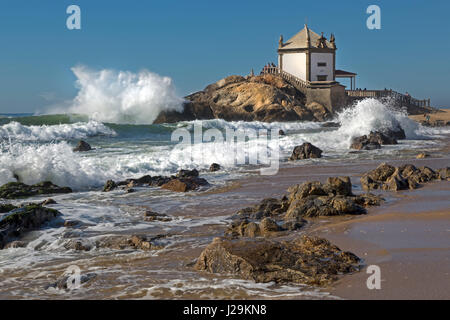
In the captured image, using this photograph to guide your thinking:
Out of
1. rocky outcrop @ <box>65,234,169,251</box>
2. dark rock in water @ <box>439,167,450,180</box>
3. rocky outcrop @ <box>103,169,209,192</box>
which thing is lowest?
rocky outcrop @ <box>65,234,169,251</box>

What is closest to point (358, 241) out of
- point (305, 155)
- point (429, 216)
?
point (429, 216)

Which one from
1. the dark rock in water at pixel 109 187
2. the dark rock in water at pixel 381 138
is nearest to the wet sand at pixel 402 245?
the dark rock in water at pixel 109 187

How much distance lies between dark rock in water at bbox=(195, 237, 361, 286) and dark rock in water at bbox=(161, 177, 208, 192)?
517 centimetres

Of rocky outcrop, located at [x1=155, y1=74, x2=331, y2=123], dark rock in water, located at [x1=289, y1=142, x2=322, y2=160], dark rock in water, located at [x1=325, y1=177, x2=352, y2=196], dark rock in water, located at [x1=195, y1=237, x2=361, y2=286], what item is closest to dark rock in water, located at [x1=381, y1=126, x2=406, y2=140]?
dark rock in water, located at [x1=289, y1=142, x2=322, y2=160]

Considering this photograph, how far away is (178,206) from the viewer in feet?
28.7

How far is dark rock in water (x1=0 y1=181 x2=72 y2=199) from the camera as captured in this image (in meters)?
10.4

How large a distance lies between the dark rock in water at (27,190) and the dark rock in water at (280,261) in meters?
6.50

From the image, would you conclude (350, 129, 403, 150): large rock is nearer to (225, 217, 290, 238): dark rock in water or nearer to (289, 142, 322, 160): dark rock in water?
(289, 142, 322, 160): dark rock in water

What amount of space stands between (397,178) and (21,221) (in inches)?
231

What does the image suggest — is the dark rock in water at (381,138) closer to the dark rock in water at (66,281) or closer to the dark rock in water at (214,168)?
the dark rock in water at (214,168)

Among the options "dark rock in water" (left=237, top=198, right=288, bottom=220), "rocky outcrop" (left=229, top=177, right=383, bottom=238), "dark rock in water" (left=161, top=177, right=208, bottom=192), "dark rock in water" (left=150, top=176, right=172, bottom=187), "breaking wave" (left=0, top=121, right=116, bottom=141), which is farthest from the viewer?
"breaking wave" (left=0, top=121, right=116, bottom=141)

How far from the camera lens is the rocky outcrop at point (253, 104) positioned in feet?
144

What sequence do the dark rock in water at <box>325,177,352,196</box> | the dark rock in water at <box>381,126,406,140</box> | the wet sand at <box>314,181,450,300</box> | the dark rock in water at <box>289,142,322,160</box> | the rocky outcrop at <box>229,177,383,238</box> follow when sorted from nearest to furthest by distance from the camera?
the wet sand at <box>314,181,450,300</box>, the rocky outcrop at <box>229,177,383,238</box>, the dark rock in water at <box>325,177,352,196</box>, the dark rock in water at <box>289,142,322,160</box>, the dark rock in water at <box>381,126,406,140</box>
